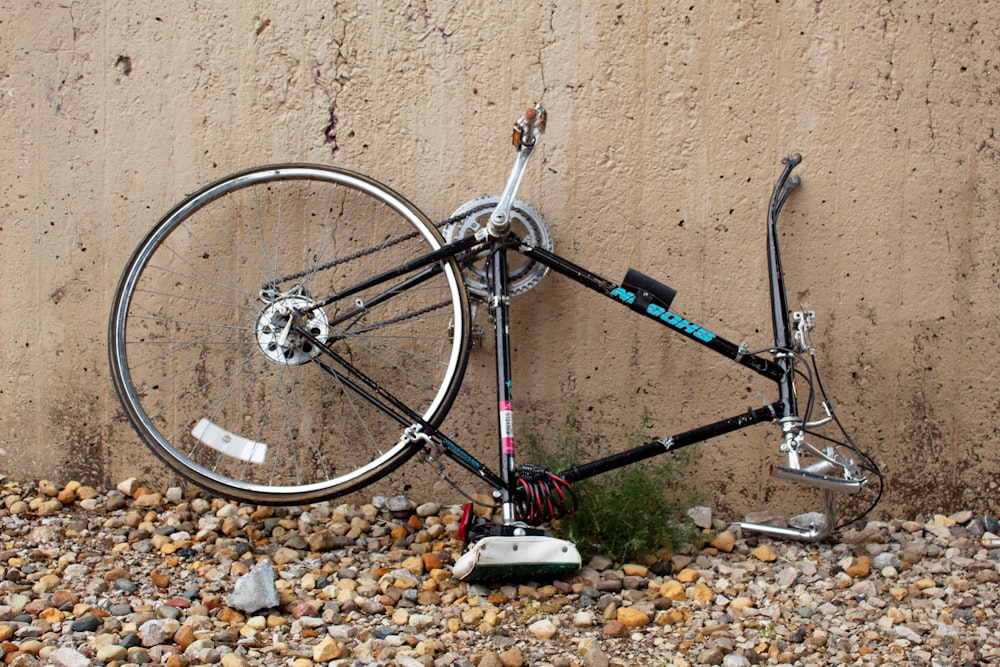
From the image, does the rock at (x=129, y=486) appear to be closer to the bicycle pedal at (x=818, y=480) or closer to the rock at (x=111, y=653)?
the rock at (x=111, y=653)

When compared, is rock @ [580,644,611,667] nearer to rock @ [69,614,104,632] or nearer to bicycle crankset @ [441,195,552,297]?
bicycle crankset @ [441,195,552,297]

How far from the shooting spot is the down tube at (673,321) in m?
2.74

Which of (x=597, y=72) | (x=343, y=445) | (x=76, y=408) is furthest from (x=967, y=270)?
(x=76, y=408)

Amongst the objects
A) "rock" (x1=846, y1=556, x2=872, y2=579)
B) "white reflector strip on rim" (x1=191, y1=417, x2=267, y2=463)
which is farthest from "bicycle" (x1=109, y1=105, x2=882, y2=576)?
"rock" (x1=846, y1=556, x2=872, y2=579)

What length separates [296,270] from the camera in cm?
319

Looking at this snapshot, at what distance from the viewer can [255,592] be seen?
253 centimetres

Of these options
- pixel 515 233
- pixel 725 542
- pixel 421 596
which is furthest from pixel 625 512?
pixel 515 233

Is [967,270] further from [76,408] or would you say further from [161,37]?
[76,408]

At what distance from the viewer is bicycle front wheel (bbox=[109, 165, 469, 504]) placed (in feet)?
10.3

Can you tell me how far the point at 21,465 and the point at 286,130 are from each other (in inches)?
62.4

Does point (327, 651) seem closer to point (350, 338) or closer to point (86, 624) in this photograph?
point (86, 624)

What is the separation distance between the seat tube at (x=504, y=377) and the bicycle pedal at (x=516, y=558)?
122 millimetres

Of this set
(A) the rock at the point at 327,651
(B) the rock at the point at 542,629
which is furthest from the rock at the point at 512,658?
(A) the rock at the point at 327,651

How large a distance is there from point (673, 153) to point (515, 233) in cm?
60
